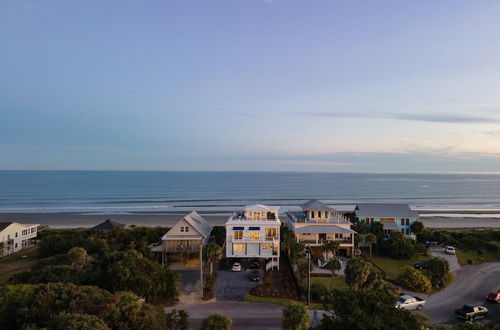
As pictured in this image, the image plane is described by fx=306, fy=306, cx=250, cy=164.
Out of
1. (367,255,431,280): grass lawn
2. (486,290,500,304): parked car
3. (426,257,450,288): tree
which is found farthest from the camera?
(367,255,431,280): grass lawn

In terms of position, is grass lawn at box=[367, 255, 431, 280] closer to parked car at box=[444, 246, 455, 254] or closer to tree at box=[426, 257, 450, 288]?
tree at box=[426, 257, 450, 288]

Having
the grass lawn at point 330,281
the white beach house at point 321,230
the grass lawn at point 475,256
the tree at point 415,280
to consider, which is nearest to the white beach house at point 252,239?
the white beach house at point 321,230

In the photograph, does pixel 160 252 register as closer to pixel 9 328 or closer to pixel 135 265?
pixel 135 265

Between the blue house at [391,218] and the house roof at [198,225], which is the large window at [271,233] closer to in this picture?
the house roof at [198,225]

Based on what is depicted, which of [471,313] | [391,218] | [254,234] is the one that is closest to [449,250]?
[391,218]

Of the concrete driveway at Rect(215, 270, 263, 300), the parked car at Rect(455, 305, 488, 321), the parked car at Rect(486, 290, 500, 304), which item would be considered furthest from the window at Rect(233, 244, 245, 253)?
the parked car at Rect(486, 290, 500, 304)

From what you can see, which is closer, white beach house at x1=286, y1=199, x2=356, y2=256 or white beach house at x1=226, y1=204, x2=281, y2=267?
white beach house at x1=226, y1=204, x2=281, y2=267
